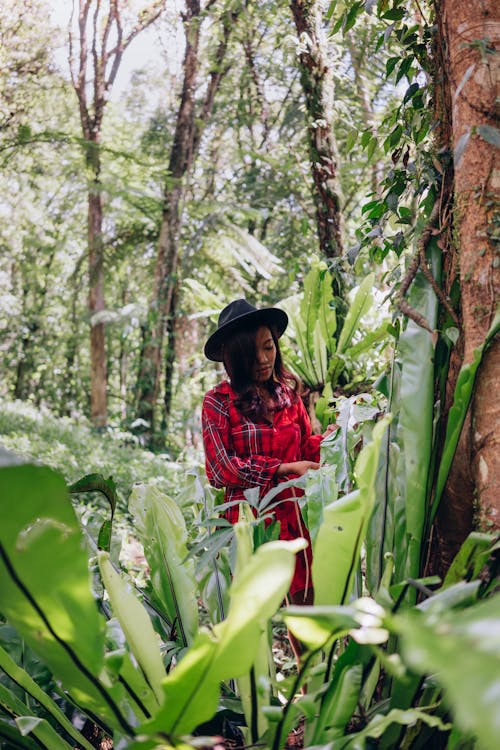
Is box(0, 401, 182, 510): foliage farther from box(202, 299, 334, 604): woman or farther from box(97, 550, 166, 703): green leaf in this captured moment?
box(97, 550, 166, 703): green leaf

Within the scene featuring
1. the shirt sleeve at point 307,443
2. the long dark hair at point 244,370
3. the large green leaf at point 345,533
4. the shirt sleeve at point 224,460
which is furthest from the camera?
the shirt sleeve at point 307,443

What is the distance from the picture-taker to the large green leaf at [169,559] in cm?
138

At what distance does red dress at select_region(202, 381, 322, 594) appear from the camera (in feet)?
7.36

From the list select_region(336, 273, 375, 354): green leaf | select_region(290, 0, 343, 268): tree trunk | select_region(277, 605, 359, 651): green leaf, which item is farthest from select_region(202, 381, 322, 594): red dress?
select_region(290, 0, 343, 268): tree trunk

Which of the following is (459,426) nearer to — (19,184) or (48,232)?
(19,184)

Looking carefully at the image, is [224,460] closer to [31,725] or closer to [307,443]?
[307,443]

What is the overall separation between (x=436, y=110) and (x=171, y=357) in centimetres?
726

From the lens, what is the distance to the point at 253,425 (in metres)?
2.38

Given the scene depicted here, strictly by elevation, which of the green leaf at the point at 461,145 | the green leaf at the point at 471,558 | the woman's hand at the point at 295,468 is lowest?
the woman's hand at the point at 295,468

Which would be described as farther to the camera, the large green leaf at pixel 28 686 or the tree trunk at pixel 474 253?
the tree trunk at pixel 474 253

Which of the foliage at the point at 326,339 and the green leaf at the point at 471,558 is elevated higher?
the foliage at the point at 326,339

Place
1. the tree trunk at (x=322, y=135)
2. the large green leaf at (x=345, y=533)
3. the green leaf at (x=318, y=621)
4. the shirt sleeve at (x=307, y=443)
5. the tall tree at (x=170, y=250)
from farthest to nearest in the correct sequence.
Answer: the tall tree at (x=170, y=250)
the tree trunk at (x=322, y=135)
the shirt sleeve at (x=307, y=443)
the large green leaf at (x=345, y=533)
the green leaf at (x=318, y=621)

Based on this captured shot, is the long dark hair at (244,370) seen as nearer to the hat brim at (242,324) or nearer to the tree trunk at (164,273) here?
the hat brim at (242,324)

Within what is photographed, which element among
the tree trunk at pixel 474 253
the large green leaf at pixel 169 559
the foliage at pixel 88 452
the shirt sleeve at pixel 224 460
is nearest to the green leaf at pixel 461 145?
the tree trunk at pixel 474 253
